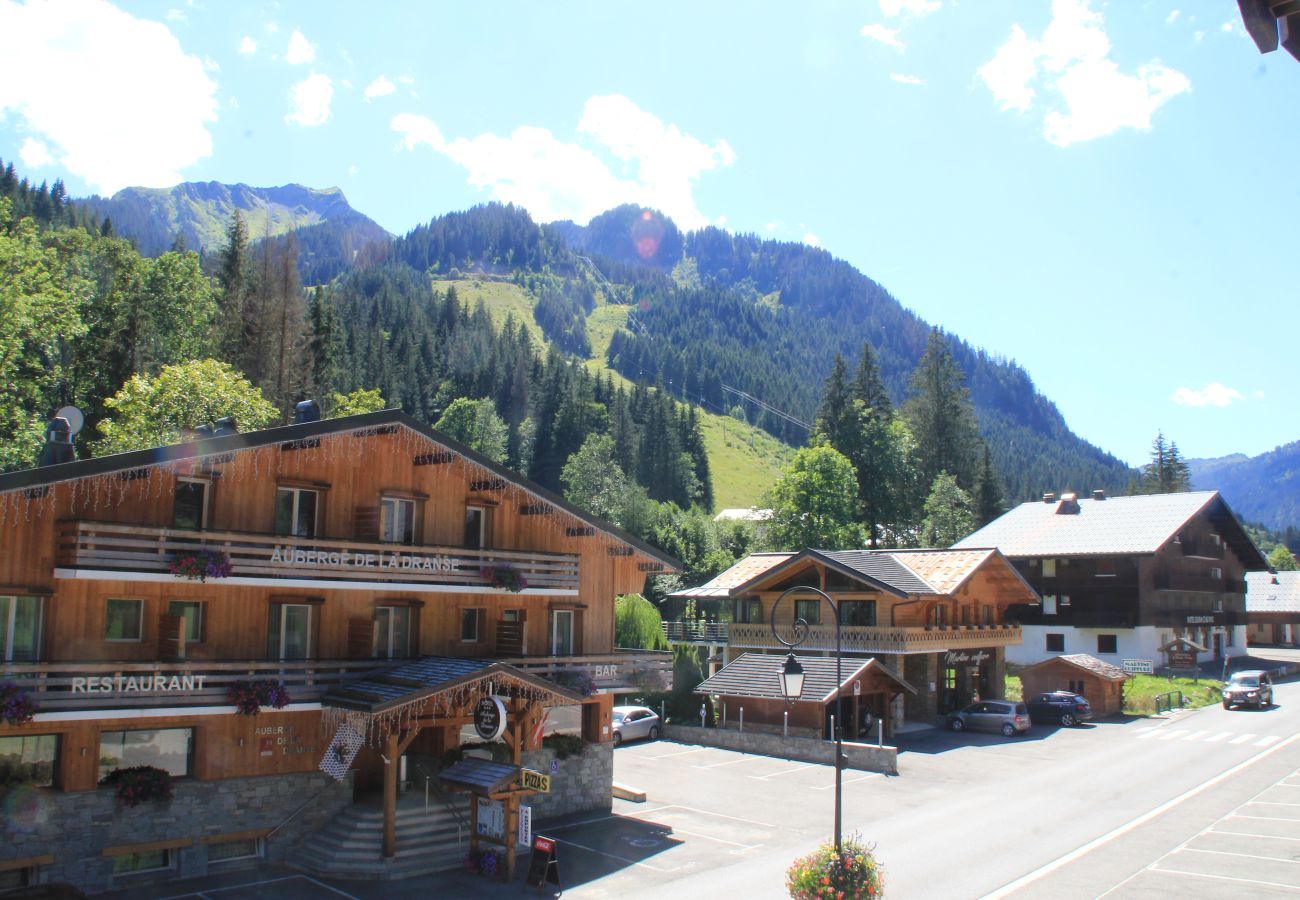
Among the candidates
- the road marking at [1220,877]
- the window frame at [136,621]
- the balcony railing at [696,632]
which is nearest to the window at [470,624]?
the window frame at [136,621]

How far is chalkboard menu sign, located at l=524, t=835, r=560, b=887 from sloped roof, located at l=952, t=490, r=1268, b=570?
41.9 m

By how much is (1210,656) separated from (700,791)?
169ft

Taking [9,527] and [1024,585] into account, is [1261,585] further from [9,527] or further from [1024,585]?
[9,527]

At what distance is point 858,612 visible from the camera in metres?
45.8

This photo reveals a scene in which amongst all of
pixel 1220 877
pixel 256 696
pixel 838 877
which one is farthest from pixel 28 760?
pixel 1220 877

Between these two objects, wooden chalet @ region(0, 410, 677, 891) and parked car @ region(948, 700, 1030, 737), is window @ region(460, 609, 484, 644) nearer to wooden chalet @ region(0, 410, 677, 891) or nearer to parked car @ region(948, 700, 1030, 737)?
wooden chalet @ region(0, 410, 677, 891)

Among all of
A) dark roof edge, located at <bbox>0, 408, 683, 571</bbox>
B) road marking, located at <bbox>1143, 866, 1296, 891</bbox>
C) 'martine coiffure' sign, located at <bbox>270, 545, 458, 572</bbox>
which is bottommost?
road marking, located at <bbox>1143, 866, 1296, 891</bbox>

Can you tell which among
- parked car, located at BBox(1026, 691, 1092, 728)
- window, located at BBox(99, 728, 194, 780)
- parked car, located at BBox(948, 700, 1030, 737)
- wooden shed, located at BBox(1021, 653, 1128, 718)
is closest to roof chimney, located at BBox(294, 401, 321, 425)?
window, located at BBox(99, 728, 194, 780)

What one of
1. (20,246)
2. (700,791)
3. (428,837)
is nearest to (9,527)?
(428,837)

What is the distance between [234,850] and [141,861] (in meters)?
1.88

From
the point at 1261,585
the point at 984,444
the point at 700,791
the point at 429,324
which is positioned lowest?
the point at 700,791

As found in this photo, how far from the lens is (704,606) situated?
76.8 meters

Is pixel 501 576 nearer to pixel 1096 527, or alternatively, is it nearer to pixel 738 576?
pixel 738 576

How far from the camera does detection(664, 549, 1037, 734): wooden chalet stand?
43.8m
